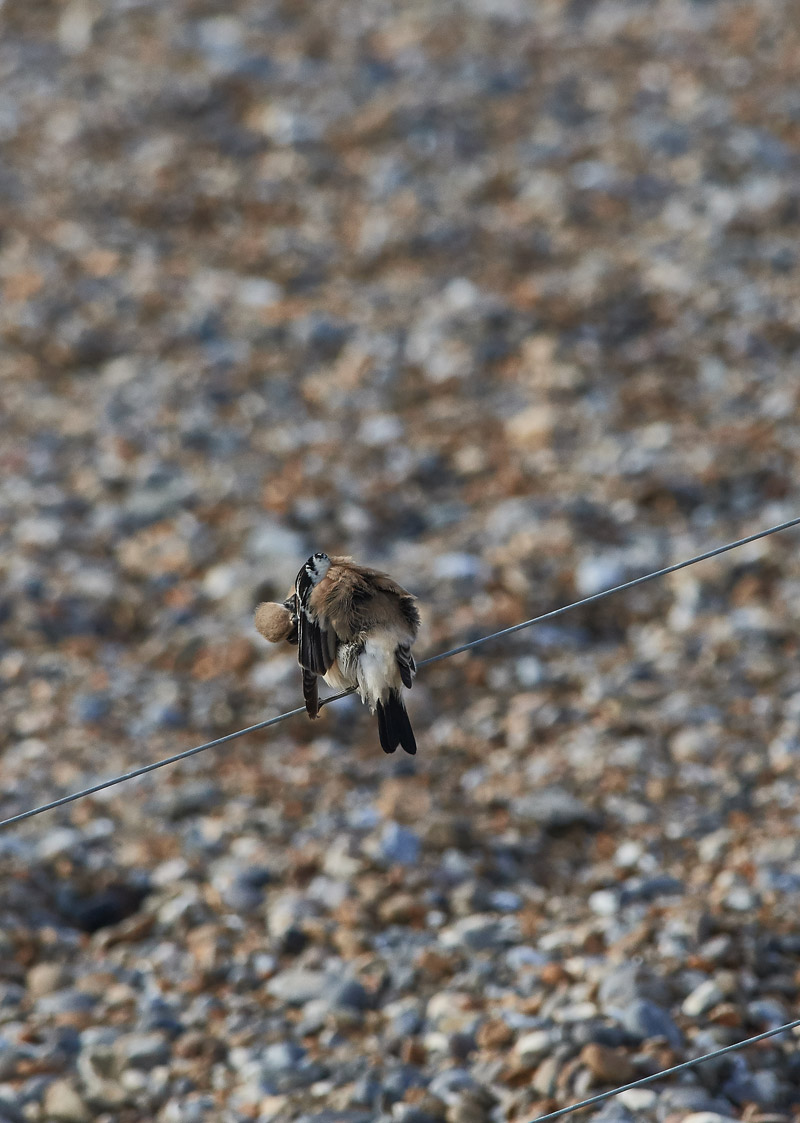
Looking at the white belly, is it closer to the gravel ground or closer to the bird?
the bird

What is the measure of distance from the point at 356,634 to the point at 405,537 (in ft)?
12.7

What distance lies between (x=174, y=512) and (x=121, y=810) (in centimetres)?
220

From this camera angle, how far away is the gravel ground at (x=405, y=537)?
15.2ft

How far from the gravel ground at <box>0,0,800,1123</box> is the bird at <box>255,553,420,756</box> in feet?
4.62

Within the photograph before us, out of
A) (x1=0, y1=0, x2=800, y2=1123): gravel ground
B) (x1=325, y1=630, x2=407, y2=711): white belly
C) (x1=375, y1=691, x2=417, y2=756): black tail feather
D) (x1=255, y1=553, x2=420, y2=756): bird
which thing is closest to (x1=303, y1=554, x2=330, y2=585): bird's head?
(x1=255, y1=553, x2=420, y2=756): bird

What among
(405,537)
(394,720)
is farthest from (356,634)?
(405,537)

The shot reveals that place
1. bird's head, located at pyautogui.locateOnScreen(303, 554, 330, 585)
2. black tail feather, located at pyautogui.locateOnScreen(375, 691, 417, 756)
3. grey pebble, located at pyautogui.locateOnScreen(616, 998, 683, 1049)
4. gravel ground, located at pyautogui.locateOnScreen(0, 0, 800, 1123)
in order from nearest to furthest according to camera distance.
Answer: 1. black tail feather, located at pyautogui.locateOnScreen(375, 691, 417, 756)
2. bird's head, located at pyautogui.locateOnScreen(303, 554, 330, 585)
3. grey pebble, located at pyautogui.locateOnScreen(616, 998, 683, 1049)
4. gravel ground, located at pyautogui.locateOnScreen(0, 0, 800, 1123)

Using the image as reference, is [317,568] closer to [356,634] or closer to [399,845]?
[356,634]

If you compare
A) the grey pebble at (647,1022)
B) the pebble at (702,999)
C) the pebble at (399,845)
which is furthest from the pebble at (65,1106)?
the pebble at (702,999)

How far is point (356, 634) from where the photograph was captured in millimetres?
3561

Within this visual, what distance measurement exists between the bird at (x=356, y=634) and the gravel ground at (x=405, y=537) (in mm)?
1410

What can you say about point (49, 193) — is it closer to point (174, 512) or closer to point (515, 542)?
point (174, 512)

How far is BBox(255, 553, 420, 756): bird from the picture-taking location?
139 inches

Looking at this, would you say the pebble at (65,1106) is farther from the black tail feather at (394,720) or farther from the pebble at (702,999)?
the pebble at (702,999)
